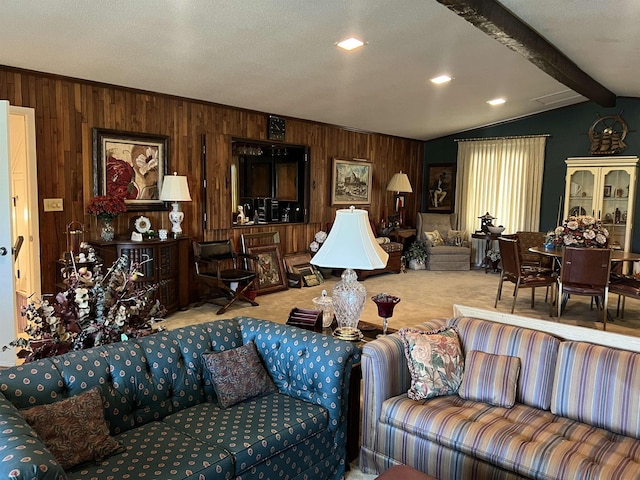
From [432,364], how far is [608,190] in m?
6.41

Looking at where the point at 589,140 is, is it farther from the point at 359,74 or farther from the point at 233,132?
the point at 233,132

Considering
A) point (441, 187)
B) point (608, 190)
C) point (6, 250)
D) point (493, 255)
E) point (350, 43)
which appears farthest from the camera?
point (441, 187)

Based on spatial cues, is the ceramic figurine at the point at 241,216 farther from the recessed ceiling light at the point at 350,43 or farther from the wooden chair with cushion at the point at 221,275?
the recessed ceiling light at the point at 350,43

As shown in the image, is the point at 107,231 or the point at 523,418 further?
the point at 107,231

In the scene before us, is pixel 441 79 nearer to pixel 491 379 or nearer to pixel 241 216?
pixel 241 216

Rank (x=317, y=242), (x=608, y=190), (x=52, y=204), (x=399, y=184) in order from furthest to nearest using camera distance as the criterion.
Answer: (x=399, y=184) → (x=317, y=242) → (x=608, y=190) → (x=52, y=204)

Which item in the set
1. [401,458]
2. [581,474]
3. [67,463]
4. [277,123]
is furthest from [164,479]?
[277,123]

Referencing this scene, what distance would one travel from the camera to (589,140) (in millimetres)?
7754

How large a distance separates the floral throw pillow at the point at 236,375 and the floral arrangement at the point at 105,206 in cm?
281

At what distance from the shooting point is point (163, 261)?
16.6ft

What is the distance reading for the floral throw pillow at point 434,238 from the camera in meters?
8.80

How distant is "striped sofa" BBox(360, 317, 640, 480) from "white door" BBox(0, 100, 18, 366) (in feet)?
9.63

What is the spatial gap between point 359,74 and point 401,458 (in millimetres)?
4078

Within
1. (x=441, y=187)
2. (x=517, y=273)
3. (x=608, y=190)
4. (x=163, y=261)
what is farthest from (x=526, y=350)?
(x=441, y=187)
